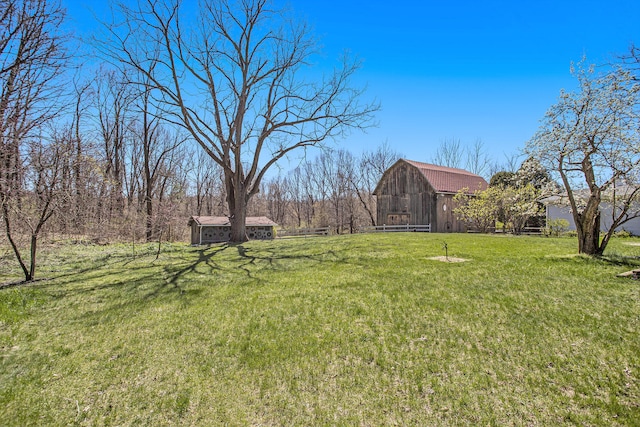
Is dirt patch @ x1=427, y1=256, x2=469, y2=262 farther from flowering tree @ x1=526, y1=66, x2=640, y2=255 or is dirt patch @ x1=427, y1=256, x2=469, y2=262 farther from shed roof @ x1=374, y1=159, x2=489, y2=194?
shed roof @ x1=374, y1=159, x2=489, y2=194

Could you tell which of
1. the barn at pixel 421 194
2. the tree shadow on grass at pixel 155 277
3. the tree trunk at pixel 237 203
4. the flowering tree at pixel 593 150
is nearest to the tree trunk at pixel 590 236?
the flowering tree at pixel 593 150

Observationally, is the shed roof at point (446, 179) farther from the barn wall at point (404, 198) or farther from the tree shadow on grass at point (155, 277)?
the tree shadow on grass at point (155, 277)

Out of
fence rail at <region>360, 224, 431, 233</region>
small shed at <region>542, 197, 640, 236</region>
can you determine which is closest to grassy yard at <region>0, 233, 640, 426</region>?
small shed at <region>542, 197, 640, 236</region>

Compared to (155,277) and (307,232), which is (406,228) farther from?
(155,277)

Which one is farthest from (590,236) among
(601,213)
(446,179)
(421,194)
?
(446,179)

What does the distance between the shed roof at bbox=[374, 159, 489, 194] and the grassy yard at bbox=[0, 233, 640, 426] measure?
649 inches

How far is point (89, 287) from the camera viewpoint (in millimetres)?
7965

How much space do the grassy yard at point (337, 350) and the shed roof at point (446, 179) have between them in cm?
1649

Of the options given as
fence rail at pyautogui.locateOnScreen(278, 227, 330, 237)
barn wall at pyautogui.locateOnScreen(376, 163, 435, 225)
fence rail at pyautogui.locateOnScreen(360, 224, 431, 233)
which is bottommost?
fence rail at pyautogui.locateOnScreen(278, 227, 330, 237)

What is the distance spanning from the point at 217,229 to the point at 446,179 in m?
16.6

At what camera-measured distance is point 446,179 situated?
2494 centimetres

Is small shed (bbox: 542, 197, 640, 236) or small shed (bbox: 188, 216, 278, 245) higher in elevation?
small shed (bbox: 542, 197, 640, 236)

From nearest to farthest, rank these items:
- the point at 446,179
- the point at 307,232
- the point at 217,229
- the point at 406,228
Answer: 1. the point at 217,229
2. the point at 406,228
3. the point at 446,179
4. the point at 307,232

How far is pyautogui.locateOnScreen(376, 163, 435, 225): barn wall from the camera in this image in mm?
23719
